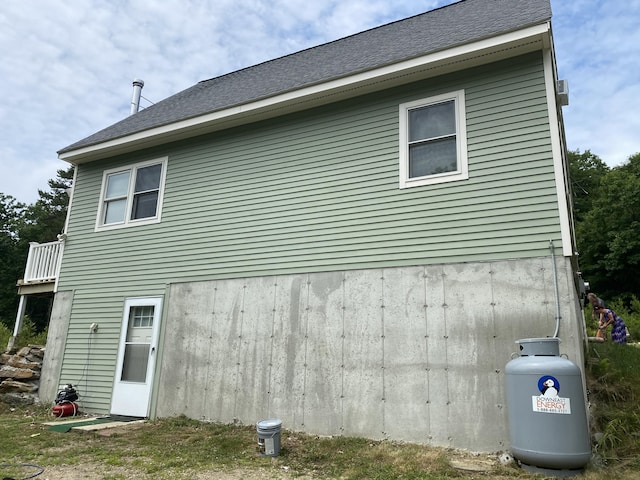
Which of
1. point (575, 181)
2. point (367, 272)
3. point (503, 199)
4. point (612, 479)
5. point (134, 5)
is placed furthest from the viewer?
point (575, 181)

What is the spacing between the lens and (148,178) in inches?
367

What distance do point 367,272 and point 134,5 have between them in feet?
24.7

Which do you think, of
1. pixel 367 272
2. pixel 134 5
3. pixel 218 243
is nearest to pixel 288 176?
pixel 218 243

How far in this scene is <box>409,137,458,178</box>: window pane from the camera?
6406 mm

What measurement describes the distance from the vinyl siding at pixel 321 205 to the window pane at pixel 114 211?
0.29 metres

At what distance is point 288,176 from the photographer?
7637 mm

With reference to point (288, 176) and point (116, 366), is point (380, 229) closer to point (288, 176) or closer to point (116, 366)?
point (288, 176)

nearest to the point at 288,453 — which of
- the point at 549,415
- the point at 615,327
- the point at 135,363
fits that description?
the point at 549,415

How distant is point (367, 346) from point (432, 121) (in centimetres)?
344

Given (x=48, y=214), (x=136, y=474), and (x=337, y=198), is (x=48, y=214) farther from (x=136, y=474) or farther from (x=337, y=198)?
(x=136, y=474)

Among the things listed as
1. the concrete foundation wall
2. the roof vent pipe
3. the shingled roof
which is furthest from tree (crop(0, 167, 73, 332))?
the concrete foundation wall

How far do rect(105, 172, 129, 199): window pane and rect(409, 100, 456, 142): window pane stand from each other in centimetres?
612

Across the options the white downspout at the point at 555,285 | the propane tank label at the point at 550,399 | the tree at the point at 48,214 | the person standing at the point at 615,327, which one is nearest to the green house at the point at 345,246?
the white downspout at the point at 555,285

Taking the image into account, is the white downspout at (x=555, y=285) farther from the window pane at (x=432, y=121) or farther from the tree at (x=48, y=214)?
the tree at (x=48, y=214)
